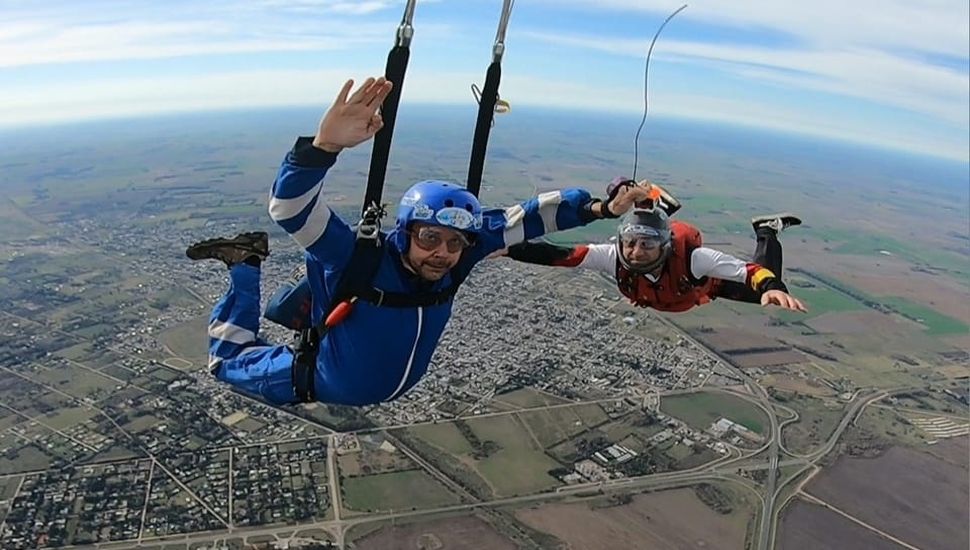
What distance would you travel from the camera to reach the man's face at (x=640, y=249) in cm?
345

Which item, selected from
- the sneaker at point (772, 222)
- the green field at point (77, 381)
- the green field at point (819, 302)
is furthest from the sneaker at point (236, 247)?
the green field at point (819, 302)

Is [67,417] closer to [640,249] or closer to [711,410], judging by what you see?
[711,410]

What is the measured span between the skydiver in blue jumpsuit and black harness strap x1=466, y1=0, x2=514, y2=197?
19cm

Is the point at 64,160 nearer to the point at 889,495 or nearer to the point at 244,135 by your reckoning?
the point at 244,135

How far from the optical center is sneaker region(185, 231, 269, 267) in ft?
9.97

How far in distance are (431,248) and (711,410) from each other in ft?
53.3

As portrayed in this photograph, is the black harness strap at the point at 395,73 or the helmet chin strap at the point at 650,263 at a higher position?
the black harness strap at the point at 395,73

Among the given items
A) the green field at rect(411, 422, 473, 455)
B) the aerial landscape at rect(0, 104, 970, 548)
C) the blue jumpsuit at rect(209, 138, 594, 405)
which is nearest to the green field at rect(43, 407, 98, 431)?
the aerial landscape at rect(0, 104, 970, 548)

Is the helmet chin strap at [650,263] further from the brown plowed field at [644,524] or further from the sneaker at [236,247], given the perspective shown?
the brown plowed field at [644,524]

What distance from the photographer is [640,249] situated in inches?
137

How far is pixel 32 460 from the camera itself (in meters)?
14.2

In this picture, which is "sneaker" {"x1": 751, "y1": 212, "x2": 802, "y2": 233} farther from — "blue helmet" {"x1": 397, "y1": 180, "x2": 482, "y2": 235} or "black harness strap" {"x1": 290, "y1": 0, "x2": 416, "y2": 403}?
"black harness strap" {"x1": 290, "y1": 0, "x2": 416, "y2": 403}

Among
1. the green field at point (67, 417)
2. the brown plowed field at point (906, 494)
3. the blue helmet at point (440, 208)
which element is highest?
the blue helmet at point (440, 208)

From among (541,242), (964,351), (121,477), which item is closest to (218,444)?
(121,477)
